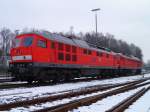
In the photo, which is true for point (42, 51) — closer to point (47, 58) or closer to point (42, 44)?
point (42, 44)

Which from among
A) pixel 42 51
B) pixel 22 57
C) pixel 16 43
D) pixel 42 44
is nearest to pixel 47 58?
pixel 42 51

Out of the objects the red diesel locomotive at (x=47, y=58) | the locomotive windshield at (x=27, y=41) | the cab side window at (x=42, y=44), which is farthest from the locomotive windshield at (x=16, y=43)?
the cab side window at (x=42, y=44)

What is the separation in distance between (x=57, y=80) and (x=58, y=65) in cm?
116

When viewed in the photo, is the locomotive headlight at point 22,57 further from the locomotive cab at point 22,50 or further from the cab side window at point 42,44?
the cab side window at point 42,44

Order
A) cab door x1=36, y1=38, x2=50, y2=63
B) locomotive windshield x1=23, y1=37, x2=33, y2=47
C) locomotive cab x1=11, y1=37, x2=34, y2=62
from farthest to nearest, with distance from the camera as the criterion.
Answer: locomotive windshield x1=23, y1=37, x2=33, y2=47 → cab door x1=36, y1=38, x2=50, y2=63 → locomotive cab x1=11, y1=37, x2=34, y2=62

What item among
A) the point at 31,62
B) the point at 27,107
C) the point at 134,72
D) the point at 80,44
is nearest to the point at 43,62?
the point at 31,62

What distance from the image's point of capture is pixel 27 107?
9078 mm

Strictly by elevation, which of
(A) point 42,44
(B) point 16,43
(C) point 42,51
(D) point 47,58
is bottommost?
(D) point 47,58

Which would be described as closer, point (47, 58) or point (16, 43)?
point (47, 58)

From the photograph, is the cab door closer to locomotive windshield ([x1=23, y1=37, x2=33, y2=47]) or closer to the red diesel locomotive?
the red diesel locomotive

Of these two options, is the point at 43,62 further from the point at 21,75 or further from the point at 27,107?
the point at 27,107

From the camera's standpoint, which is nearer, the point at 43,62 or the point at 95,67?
the point at 43,62

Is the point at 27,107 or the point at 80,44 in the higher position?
the point at 80,44

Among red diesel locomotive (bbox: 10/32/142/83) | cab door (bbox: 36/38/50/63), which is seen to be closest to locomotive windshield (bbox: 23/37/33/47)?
red diesel locomotive (bbox: 10/32/142/83)
